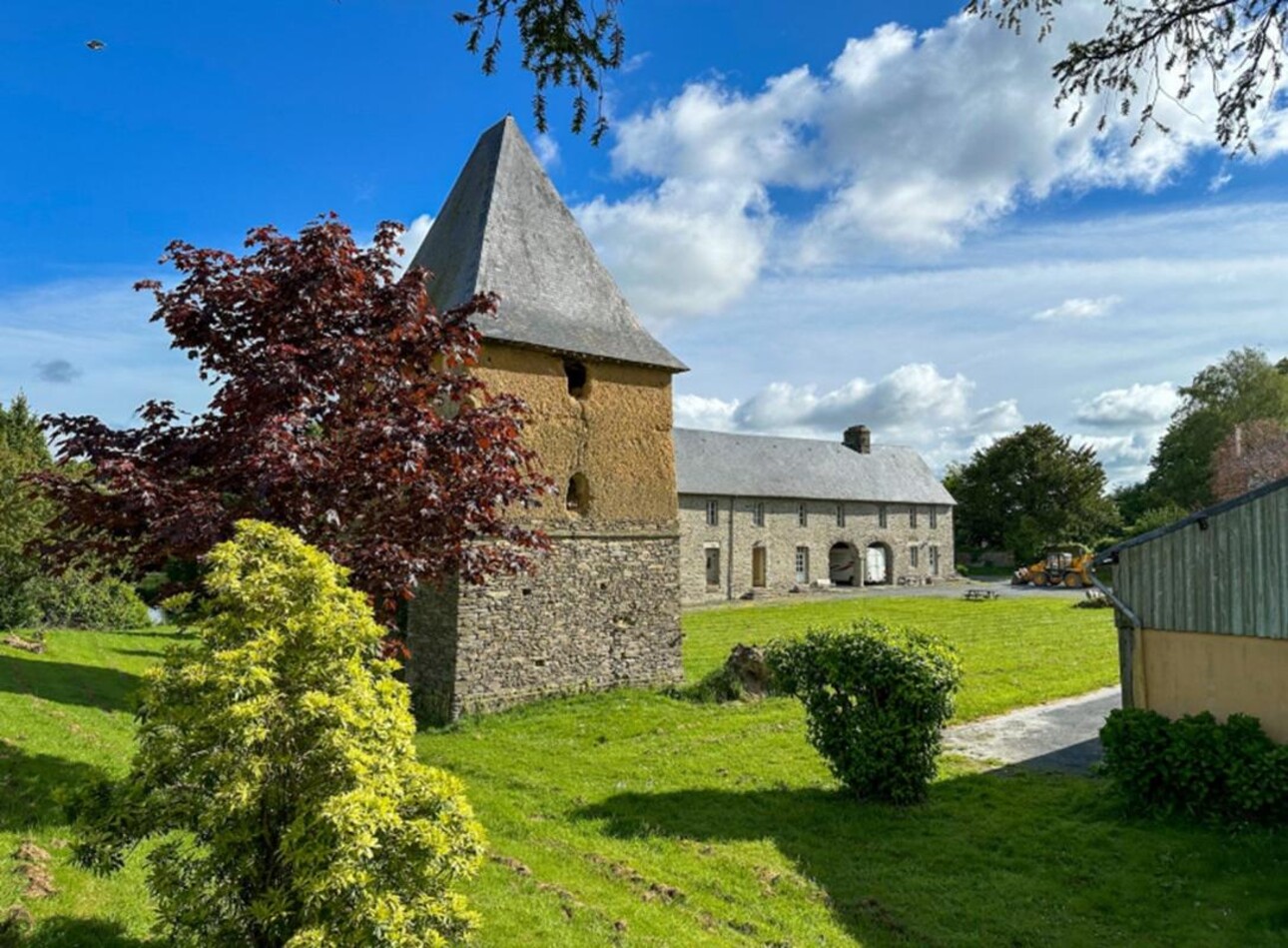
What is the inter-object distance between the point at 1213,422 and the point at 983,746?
45497 millimetres

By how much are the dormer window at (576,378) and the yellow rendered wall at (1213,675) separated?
Answer: 989cm

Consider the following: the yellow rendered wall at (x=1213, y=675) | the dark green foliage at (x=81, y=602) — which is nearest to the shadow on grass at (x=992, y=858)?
the yellow rendered wall at (x=1213, y=675)

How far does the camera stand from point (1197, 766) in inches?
324

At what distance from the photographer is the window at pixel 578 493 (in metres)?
14.7

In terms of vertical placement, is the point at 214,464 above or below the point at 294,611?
above

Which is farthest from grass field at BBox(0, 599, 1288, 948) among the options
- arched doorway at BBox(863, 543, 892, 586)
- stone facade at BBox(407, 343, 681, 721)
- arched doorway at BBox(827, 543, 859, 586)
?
arched doorway at BBox(863, 543, 892, 586)

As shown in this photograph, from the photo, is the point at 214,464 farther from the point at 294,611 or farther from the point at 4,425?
the point at 4,425

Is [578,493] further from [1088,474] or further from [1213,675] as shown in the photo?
[1088,474]

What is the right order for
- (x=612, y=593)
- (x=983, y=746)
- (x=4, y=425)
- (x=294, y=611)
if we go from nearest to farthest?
1. (x=294, y=611)
2. (x=983, y=746)
3. (x=612, y=593)
4. (x=4, y=425)

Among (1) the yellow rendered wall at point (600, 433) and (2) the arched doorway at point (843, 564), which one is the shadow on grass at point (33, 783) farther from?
(2) the arched doorway at point (843, 564)

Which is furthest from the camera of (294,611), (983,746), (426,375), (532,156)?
(532,156)

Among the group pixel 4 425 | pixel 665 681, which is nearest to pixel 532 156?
pixel 665 681

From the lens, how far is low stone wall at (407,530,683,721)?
517 inches

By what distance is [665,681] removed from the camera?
1535 centimetres
